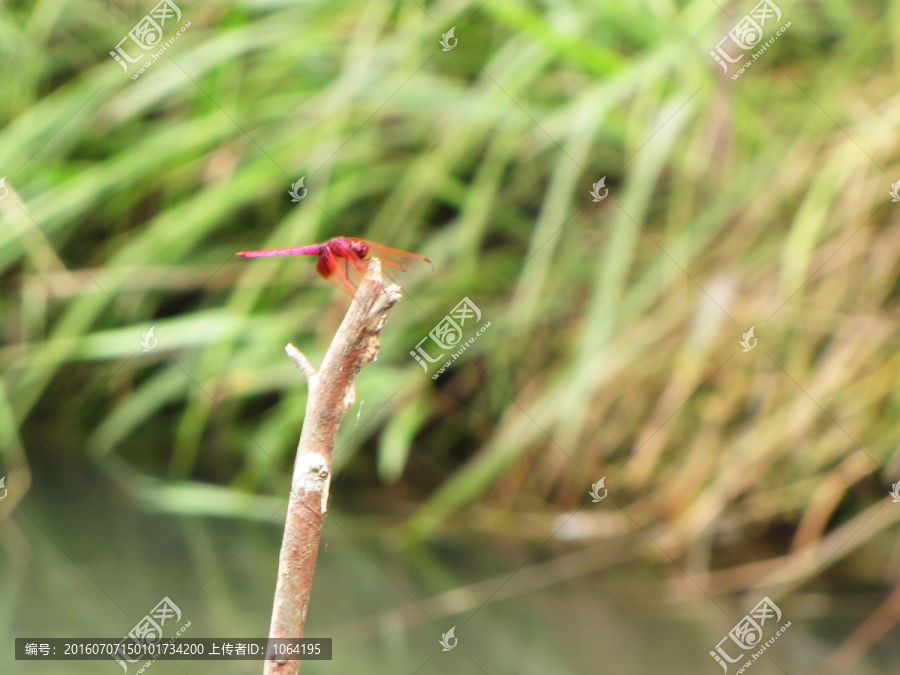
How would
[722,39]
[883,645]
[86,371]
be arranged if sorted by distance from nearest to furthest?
[883,645], [722,39], [86,371]

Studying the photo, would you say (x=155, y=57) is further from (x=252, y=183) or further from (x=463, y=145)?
(x=463, y=145)

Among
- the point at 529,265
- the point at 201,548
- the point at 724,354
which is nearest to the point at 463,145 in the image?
the point at 529,265
